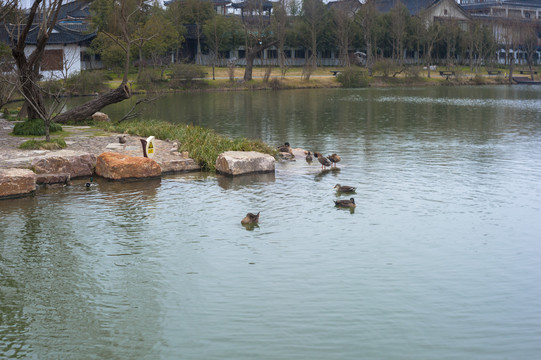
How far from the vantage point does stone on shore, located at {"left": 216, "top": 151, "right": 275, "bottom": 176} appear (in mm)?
21344

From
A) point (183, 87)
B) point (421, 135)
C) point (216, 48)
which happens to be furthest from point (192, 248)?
point (216, 48)

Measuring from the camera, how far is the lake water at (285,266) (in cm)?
973

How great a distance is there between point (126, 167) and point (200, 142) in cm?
422

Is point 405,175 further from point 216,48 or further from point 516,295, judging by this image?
point 216,48

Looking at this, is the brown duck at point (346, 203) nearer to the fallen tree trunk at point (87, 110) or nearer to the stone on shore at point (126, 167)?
the stone on shore at point (126, 167)

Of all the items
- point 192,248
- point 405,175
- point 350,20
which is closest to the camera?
point 192,248

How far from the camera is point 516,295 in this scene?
37.4 feet

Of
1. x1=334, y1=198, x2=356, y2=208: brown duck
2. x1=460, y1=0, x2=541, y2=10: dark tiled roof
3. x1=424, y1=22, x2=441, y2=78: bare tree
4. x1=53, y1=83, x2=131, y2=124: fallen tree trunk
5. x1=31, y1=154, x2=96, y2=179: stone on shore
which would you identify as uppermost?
x1=460, y1=0, x2=541, y2=10: dark tiled roof

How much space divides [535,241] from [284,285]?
6322 millimetres

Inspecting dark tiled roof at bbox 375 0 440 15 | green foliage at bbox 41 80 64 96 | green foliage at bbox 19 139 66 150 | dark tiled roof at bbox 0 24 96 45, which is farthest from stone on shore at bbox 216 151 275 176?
dark tiled roof at bbox 375 0 440 15

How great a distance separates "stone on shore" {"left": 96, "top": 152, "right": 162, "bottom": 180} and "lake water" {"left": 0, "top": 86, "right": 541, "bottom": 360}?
50cm

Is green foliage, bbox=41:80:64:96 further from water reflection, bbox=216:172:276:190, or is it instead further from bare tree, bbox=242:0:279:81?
bare tree, bbox=242:0:279:81

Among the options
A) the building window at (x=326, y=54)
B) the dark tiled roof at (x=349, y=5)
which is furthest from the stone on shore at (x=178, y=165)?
the dark tiled roof at (x=349, y=5)

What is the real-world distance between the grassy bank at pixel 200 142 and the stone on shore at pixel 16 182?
5965mm
